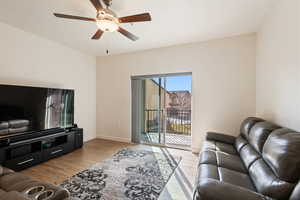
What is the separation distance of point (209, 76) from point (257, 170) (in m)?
2.18

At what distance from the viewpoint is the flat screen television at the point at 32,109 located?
2.31 m

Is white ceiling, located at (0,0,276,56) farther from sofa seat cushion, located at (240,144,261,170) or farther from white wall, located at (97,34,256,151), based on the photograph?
sofa seat cushion, located at (240,144,261,170)

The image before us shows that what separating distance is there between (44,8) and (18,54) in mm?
1209

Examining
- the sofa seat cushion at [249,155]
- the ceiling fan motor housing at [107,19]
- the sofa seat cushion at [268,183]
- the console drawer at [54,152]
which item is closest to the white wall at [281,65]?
the sofa seat cushion at [249,155]

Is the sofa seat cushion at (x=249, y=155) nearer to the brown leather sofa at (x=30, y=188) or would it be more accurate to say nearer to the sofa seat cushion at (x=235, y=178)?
the sofa seat cushion at (x=235, y=178)

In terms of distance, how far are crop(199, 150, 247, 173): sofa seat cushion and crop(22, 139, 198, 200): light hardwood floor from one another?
1.65 ft

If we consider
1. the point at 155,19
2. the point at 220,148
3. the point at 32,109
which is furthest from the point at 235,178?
the point at 32,109

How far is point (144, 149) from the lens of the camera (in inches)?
137

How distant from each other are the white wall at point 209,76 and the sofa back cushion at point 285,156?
5.80 feet

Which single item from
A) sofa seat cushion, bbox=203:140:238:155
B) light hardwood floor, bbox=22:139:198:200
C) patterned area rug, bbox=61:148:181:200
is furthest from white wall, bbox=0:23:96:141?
sofa seat cushion, bbox=203:140:238:155

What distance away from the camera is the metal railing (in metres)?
3.93

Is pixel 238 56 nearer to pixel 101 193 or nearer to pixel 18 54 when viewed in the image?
pixel 101 193

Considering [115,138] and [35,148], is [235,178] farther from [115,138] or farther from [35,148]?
[115,138]

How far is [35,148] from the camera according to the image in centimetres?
263
